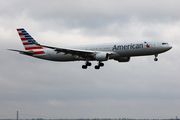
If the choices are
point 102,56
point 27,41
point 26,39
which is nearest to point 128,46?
point 102,56

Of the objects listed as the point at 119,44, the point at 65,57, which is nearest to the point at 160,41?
the point at 119,44

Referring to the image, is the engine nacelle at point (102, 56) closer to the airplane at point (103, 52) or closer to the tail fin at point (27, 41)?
the airplane at point (103, 52)

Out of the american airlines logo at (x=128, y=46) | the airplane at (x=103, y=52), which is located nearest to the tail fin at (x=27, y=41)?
the airplane at (x=103, y=52)

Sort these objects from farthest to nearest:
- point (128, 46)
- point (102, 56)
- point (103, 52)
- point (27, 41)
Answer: point (27, 41) < point (103, 52) < point (102, 56) < point (128, 46)

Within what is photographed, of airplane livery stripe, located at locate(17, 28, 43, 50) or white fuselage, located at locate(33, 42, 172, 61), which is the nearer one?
white fuselage, located at locate(33, 42, 172, 61)

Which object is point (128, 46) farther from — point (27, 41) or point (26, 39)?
point (26, 39)

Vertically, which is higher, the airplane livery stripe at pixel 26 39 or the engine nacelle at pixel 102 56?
the airplane livery stripe at pixel 26 39

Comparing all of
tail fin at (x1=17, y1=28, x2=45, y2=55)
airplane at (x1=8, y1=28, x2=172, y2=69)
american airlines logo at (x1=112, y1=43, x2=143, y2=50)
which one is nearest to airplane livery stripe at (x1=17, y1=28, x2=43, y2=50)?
tail fin at (x1=17, y1=28, x2=45, y2=55)

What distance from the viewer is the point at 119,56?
65875 millimetres

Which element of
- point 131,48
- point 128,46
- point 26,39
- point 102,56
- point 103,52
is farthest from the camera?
point 26,39

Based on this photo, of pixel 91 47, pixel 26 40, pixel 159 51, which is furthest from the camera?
pixel 26 40

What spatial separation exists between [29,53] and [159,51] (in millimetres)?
28768

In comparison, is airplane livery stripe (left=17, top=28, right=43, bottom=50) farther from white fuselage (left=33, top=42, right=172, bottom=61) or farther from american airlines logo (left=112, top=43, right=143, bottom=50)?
american airlines logo (left=112, top=43, right=143, bottom=50)

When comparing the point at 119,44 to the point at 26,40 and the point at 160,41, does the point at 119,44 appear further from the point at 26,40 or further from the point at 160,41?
the point at 26,40
